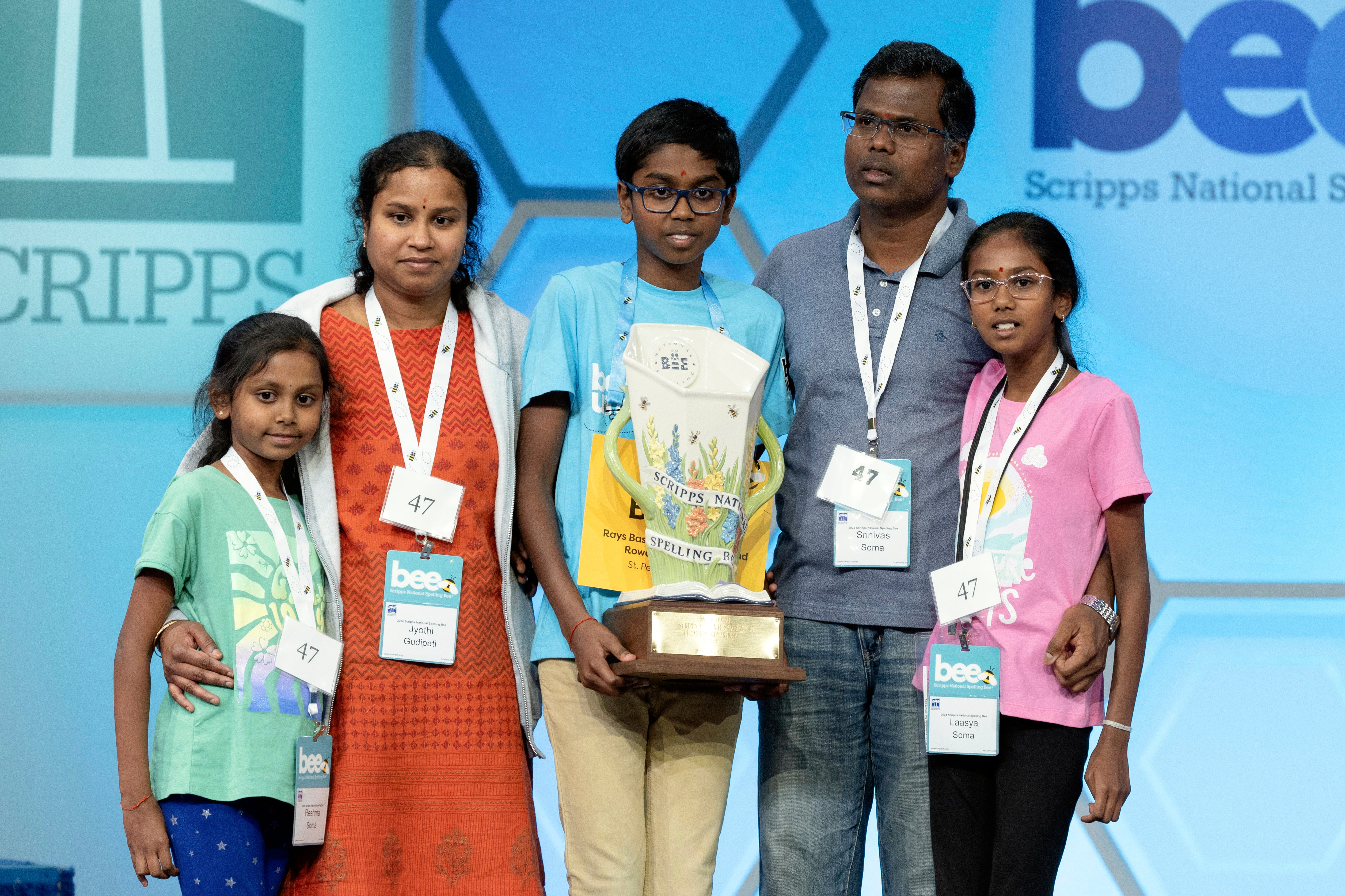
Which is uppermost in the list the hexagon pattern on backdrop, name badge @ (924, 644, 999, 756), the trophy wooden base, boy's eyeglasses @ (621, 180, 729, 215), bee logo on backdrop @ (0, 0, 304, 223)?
bee logo on backdrop @ (0, 0, 304, 223)

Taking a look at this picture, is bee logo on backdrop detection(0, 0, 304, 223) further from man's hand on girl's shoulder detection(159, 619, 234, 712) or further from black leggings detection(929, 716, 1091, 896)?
black leggings detection(929, 716, 1091, 896)

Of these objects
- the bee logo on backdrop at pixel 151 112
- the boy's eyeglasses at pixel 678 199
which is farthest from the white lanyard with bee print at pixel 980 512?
the bee logo on backdrop at pixel 151 112

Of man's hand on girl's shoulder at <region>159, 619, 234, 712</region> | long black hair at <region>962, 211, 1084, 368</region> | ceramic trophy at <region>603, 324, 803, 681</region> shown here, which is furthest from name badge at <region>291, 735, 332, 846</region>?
long black hair at <region>962, 211, 1084, 368</region>

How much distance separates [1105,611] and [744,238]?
1781mm

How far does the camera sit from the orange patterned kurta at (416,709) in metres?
1.75

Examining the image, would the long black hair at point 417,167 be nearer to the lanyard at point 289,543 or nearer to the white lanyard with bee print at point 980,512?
the lanyard at point 289,543

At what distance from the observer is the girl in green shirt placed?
65.8 inches

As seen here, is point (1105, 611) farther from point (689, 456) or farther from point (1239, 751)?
point (1239, 751)

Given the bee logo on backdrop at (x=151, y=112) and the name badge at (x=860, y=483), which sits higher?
the bee logo on backdrop at (x=151, y=112)

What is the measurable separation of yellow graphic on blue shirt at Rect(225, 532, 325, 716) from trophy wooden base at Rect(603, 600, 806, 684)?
496 millimetres

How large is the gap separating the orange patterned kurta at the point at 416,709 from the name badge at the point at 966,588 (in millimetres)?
664

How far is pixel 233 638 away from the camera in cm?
173

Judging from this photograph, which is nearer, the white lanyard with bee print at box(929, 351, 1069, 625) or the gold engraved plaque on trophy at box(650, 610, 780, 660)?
the gold engraved plaque on trophy at box(650, 610, 780, 660)

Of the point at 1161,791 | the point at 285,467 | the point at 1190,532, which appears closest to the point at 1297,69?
the point at 1190,532
